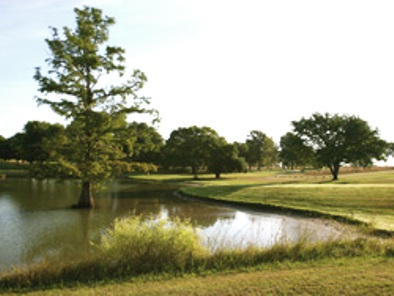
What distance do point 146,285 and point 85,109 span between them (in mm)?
20888

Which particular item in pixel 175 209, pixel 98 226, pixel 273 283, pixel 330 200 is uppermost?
pixel 273 283

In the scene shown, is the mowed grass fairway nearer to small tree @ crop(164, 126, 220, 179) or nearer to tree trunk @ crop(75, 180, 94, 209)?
tree trunk @ crop(75, 180, 94, 209)

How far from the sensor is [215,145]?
7400cm

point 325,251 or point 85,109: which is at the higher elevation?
point 85,109

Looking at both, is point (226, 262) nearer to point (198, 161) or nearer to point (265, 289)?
point (265, 289)

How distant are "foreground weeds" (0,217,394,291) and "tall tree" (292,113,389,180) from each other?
138ft

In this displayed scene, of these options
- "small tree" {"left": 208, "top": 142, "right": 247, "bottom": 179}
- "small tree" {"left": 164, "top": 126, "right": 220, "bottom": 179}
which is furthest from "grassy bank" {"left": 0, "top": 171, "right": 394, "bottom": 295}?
"small tree" {"left": 164, "top": 126, "right": 220, "bottom": 179}

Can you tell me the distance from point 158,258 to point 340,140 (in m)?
48.8

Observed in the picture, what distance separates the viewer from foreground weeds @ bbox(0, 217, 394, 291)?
929 cm

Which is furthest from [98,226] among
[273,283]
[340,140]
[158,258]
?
[340,140]

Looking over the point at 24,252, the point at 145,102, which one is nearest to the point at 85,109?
the point at 145,102

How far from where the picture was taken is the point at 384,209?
23.1 metres

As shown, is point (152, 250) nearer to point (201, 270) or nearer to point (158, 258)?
point (158, 258)

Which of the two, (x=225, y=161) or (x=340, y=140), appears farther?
(x=225, y=161)
